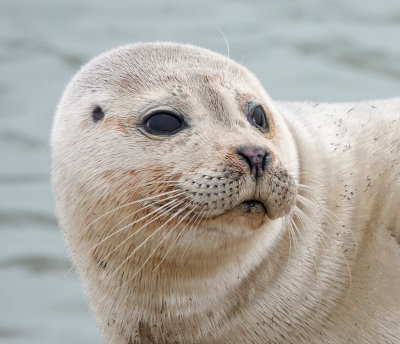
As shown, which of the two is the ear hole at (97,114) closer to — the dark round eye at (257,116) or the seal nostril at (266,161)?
the dark round eye at (257,116)

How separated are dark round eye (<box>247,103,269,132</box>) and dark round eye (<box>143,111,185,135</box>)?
33 cm

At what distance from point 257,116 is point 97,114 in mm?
751

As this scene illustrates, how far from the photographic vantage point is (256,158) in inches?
181

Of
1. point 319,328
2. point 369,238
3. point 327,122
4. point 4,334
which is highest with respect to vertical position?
point 327,122

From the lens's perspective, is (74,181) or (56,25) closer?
(74,181)

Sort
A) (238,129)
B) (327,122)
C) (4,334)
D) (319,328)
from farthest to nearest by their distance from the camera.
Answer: (4,334)
(327,122)
(319,328)
(238,129)

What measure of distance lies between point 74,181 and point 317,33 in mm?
6634

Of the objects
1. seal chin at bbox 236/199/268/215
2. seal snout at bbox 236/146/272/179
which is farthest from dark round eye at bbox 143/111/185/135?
seal chin at bbox 236/199/268/215

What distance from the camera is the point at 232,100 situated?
5.02 metres

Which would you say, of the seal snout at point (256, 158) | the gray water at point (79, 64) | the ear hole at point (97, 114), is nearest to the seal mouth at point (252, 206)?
the seal snout at point (256, 158)

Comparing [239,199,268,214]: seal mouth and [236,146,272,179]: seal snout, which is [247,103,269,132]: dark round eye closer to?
[236,146,272,179]: seal snout

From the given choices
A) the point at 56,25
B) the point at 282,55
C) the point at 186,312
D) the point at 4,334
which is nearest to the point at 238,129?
the point at 186,312

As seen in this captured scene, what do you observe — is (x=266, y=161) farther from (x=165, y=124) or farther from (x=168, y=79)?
(x=168, y=79)

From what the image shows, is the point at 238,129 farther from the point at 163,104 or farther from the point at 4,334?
the point at 4,334
